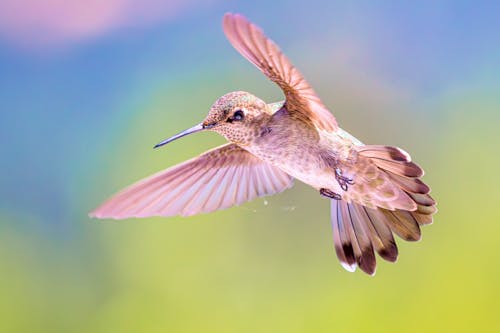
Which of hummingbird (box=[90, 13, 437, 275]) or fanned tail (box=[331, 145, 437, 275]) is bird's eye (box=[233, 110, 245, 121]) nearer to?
hummingbird (box=[90, 13, 437, 275])

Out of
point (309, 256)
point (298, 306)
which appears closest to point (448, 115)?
point (309, 256)

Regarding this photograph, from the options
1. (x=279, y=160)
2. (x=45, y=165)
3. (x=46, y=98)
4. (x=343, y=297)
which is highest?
(x=46, y=98)

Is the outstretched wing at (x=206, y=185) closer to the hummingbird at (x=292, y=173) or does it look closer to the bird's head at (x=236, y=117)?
the hummingbird at (x=292, y=173)

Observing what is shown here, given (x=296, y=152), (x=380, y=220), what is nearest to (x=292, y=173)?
(x=296, y=152)

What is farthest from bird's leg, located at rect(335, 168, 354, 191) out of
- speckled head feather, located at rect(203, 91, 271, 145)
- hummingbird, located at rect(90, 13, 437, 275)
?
speckled head feather, located at rect(203, 91, 271, 145)

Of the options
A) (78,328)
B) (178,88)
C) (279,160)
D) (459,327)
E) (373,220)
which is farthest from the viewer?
(178,88)

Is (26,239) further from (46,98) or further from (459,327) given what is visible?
(459,327)
